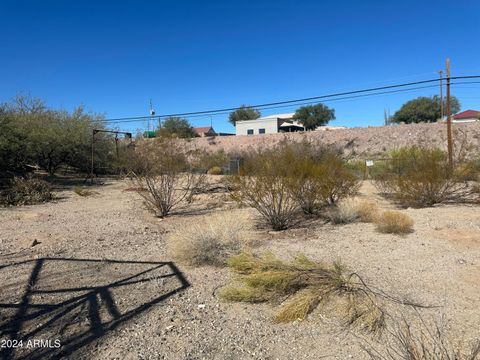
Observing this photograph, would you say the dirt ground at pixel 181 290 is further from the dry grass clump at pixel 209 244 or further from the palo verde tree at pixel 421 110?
the palo verde tree at pixel 421 110

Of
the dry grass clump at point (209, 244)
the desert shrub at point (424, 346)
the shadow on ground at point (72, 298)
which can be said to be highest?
the dry grass clump at point (209, 244)

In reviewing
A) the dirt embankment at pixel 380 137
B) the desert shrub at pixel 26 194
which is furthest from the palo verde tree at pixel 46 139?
the dirt embankment at pixel 380 137

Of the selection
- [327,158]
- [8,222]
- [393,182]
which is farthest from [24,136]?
[393,182]

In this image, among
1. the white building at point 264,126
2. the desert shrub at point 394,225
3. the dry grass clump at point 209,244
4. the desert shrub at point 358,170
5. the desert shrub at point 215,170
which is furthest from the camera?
the white building at point 264,126

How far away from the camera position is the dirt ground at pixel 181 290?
3.58 meters

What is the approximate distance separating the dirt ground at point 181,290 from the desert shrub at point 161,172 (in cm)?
194

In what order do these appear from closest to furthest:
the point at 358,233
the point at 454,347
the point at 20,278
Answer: the point at 454,347 → the point at 20,278 → the point at 358,233

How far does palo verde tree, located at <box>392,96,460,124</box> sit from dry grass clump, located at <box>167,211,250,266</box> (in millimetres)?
63119

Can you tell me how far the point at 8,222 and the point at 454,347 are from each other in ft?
33.6

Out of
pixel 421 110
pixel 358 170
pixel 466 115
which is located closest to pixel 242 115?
pixel 421 110

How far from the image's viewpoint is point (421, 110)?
62156 millimetres

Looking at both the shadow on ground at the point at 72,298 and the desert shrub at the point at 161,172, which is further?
the desert shrub at the point at 161,172

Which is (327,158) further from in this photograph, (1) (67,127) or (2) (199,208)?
(1) (67,127)

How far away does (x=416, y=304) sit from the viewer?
4.43 m
